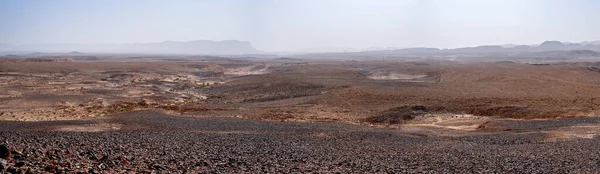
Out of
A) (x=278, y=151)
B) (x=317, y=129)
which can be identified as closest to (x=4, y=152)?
(x=278, y=151)

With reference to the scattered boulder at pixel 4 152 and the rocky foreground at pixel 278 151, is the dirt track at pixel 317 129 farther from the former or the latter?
the scattered boulder at pixel 4 152

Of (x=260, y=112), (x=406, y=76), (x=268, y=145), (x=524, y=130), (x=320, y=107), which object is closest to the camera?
(x=268, y=145)

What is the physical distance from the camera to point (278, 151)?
19.1m

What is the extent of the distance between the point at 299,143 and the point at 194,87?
4057 centimetres

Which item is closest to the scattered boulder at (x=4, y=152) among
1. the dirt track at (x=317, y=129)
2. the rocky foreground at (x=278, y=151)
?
the rocky foreground at (x=278, y=151)

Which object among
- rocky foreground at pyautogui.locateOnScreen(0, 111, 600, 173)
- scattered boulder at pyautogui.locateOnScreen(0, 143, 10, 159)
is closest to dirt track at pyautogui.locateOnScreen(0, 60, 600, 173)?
rocky foreground at pyautogui.locateOnScreen(0, 111, 600, 173)

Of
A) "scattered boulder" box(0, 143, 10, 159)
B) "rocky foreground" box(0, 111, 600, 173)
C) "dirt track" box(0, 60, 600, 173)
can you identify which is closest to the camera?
"scattered boulder" box(0, 143, 10, 159)

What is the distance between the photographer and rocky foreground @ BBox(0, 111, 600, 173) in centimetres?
1493

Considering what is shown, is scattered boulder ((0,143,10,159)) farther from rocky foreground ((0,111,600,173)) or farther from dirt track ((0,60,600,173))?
dirt track ((0,60,600,173))

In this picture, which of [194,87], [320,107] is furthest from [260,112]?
[194,87]

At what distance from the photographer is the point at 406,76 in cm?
7700

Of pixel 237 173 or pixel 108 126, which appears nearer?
pixel 237 173

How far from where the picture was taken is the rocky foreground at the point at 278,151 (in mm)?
14930

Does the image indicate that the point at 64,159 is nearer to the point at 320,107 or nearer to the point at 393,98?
the point at 320,107
